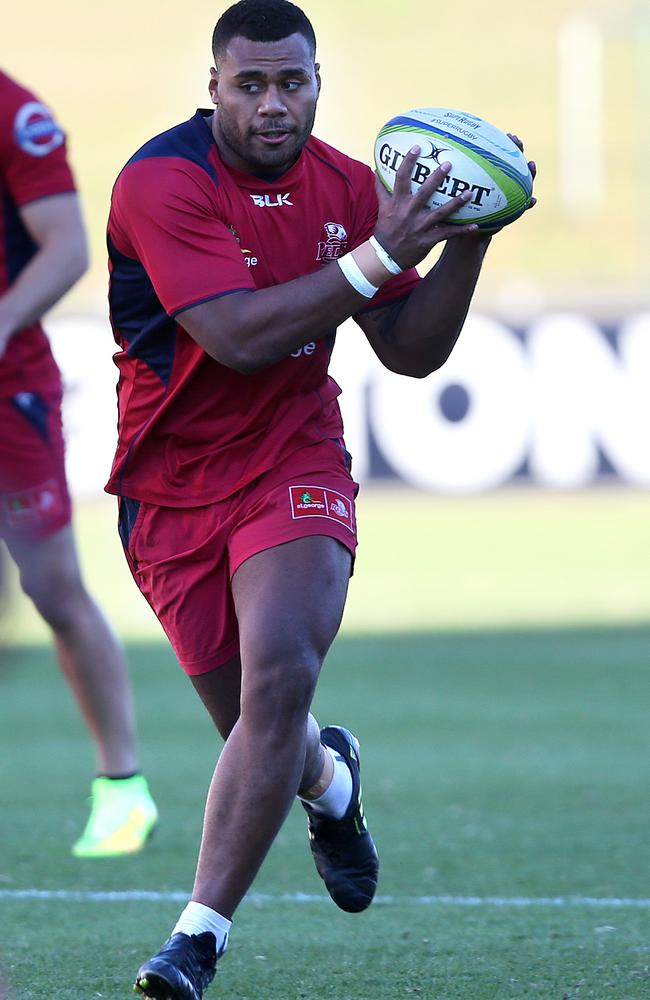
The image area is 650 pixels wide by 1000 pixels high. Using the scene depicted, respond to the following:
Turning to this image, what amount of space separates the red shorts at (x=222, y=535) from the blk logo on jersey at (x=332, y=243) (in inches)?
18.1

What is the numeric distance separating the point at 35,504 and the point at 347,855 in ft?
5.69

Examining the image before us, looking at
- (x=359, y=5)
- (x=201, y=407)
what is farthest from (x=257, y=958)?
(x=359, y=5)

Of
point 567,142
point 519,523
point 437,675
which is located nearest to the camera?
point 437,675

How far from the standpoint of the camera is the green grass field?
14.3 feet

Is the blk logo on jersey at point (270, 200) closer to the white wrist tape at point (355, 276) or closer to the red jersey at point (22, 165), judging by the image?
the white wrist tape at point (355, 276)

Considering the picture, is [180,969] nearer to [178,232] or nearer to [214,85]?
[178,232]

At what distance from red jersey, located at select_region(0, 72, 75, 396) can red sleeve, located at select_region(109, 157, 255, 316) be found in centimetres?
125

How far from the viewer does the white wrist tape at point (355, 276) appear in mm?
3928

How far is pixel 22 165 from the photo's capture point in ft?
17.4

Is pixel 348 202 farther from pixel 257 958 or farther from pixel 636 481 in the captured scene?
pixel 636 481

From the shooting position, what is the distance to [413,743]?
8.05 meters

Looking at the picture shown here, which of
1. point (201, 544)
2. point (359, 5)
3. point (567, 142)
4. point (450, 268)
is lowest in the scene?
point (201, 544)

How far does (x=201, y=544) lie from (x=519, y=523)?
13.7 meters

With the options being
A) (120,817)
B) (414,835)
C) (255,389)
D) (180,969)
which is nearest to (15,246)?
(255,389)
